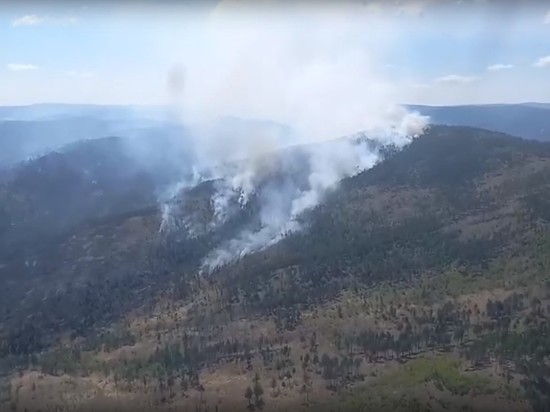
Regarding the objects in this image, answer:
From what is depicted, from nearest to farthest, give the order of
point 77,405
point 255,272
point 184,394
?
point 77,405 < point 184,394 < point 255,272

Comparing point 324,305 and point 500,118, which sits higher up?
point 500,118

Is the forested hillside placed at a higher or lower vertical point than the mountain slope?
lower

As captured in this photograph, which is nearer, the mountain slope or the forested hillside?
the forested hillside

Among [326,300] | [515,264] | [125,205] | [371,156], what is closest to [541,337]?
[515,264]

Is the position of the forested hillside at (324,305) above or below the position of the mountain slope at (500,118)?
below

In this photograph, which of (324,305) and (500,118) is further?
(500,118)

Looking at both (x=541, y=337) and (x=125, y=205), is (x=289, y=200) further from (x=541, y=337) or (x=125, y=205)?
(x=541, y=337)

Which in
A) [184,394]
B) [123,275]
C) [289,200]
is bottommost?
[184,394]

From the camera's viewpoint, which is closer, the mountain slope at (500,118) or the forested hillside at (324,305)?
the forested hillside at (324,305)
